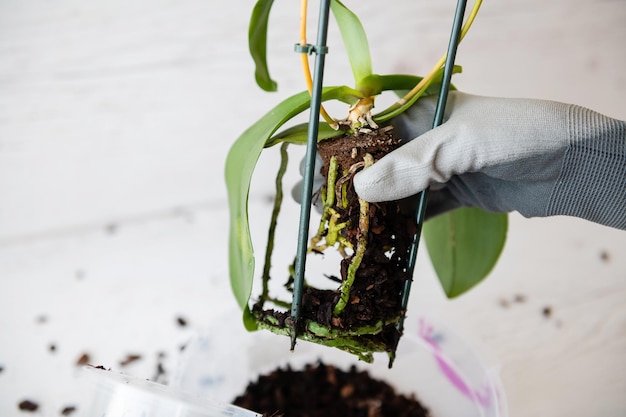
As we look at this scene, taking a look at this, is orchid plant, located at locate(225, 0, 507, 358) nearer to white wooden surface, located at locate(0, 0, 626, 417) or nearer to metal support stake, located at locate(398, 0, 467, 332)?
metal support stake, located at locate(398, 0, 467, 332)

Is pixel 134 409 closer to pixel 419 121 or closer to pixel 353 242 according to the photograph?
pixel 353 242

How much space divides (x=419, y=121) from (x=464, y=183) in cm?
10

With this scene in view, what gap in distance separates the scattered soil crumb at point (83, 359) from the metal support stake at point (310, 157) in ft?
1.54

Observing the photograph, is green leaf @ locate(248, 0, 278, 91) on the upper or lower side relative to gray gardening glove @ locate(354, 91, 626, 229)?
upper

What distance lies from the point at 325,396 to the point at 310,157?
42cm

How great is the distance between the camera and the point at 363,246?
1.62ft

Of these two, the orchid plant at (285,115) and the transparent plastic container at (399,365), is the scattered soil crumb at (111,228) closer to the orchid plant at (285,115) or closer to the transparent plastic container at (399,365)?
the transparent plastic container at (399,365)

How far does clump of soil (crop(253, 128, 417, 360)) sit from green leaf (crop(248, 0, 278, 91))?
108 mm

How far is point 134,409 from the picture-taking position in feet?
1.58

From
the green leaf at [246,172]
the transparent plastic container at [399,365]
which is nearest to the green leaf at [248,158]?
the green leaf at [246,172]

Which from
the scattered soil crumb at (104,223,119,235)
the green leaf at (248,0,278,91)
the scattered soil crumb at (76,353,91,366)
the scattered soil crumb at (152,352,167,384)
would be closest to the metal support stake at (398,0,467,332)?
the green leaf at (248,0,278,91)

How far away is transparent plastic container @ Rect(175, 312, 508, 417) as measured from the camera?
2.39 feet

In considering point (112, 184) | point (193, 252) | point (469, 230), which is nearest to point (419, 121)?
point (469, 230)

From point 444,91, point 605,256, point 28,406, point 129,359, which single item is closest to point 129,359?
point 129,359
